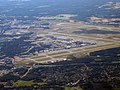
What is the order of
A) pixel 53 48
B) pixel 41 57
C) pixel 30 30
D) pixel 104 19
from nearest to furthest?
pixel 41 57
pixel 53 48
pixel 30 30
pixel 104 19

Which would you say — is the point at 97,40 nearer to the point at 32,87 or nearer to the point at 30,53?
the point at 30,53

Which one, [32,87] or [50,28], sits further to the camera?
[50,28]

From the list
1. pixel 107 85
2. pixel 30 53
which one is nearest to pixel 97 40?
pixel 30 53

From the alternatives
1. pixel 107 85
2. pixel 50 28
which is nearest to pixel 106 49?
pixel 107 85

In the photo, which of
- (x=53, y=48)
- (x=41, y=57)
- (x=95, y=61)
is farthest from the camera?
(x=53, y=48)

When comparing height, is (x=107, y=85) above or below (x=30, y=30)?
above

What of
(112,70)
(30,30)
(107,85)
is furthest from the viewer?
(30,30)

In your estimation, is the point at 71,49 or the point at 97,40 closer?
the point at 71,49

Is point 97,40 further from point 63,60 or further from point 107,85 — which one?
point 107,85

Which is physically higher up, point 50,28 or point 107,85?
point 107,85
